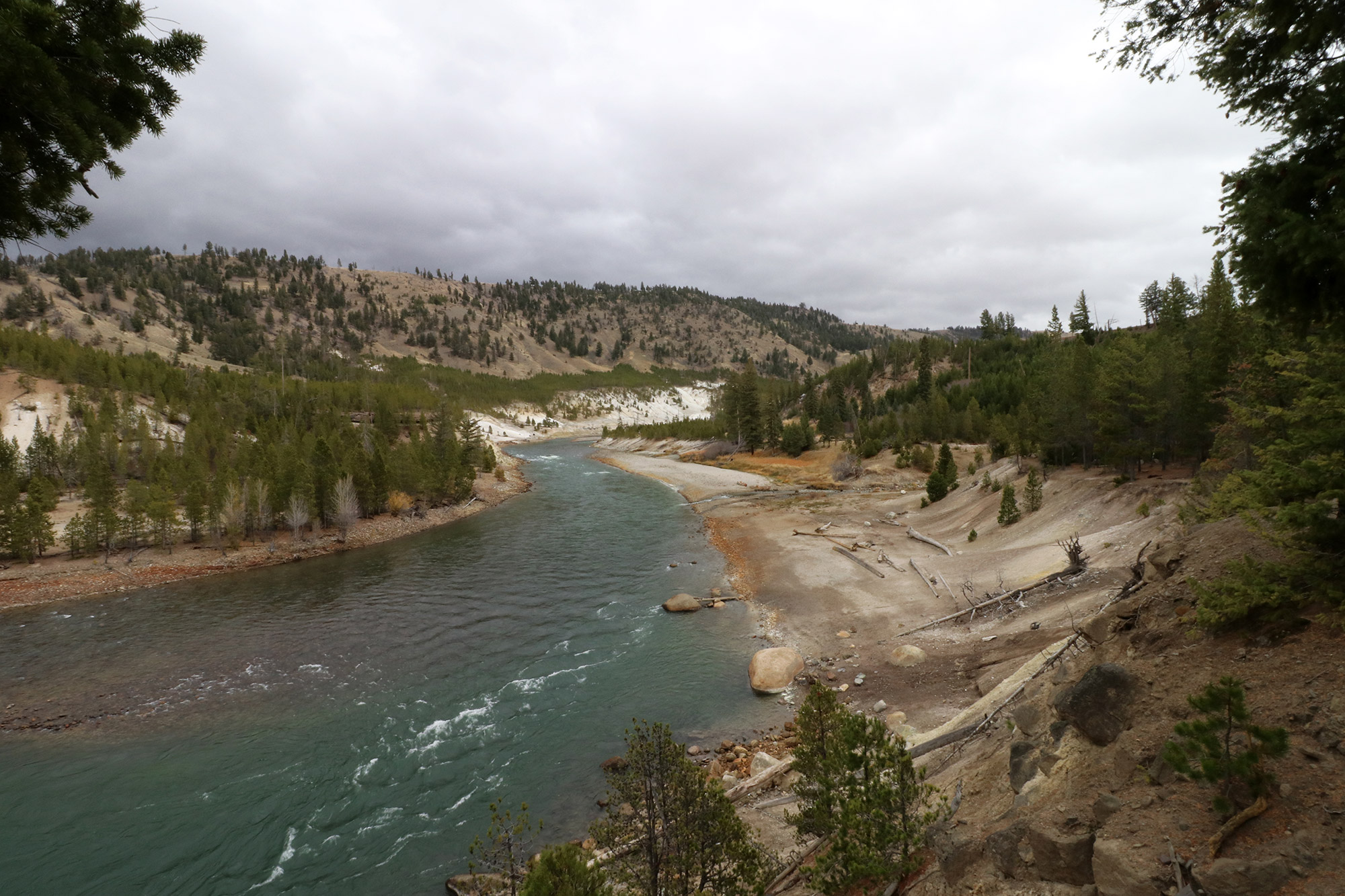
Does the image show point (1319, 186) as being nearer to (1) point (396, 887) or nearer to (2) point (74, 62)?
(2) point (74, 62)

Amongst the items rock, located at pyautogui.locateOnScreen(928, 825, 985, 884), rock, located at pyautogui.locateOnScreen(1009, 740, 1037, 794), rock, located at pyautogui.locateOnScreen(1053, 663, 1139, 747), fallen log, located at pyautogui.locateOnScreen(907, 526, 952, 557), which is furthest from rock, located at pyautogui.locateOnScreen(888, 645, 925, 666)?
fallen log, located at pyautogui.locateOnScreen(907, 526, 952, 557)

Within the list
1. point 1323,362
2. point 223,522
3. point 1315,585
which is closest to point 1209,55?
point 1315,585

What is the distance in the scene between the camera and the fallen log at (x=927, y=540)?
31.5 meters

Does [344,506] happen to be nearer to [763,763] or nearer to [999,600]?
[763,763]

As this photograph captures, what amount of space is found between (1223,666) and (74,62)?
47.3 ft

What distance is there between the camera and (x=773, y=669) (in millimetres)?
19547

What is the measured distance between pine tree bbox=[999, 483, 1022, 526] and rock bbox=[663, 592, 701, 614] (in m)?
18.5

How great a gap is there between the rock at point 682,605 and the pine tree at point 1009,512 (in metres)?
18.5

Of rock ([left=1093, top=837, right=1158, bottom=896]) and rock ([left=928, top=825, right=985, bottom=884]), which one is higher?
rock ([left=1093, top=837, right=1158, bottom=896])

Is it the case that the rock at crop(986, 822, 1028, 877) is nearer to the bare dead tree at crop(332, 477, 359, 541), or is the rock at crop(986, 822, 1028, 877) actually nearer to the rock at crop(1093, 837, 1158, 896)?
the rock at crop(1093, 837, 1158, 896)

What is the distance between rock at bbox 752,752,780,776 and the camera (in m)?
14.0

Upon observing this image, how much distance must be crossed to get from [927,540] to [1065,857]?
99.4 feet

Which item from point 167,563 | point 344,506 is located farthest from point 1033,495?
point 167,563

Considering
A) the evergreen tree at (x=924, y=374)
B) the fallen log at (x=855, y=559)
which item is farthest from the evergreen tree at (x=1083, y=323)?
the fallen log at (x=855, y=559)
